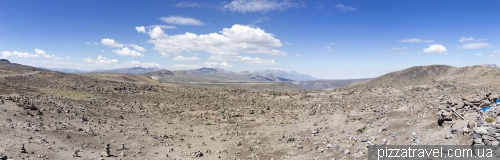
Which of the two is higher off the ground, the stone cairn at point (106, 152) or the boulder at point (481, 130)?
the boulder at point (481, 130)

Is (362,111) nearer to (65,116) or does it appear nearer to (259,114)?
(259,114)

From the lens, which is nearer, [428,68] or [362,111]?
[362,111]

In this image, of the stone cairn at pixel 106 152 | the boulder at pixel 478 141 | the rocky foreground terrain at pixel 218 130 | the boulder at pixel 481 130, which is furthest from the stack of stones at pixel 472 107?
the stone cairn at pixel 106 152

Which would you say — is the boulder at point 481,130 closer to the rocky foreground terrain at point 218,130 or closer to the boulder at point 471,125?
the rocky foreground terrain at point 218,130

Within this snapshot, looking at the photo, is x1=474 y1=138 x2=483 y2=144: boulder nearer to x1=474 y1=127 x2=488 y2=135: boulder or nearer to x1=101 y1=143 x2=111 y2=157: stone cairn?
x1=474 y1=127 x2=488 y2=135: boulder

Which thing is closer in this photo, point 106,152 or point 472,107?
point 106,152

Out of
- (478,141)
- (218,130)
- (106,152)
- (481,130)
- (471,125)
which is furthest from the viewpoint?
(218,130)

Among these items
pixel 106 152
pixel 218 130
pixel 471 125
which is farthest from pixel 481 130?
pixel 106 152

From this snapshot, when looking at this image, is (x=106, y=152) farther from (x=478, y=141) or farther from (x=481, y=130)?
(x=481, y=130)

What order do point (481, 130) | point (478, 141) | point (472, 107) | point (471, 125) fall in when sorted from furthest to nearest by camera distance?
1. point (472, 107)
2. point (471, 125)
3. point (481, 130)
4. point (478, 141)

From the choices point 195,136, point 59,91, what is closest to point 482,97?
point 195,136

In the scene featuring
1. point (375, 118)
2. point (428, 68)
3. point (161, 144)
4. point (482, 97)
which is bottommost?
point (161, 144)
